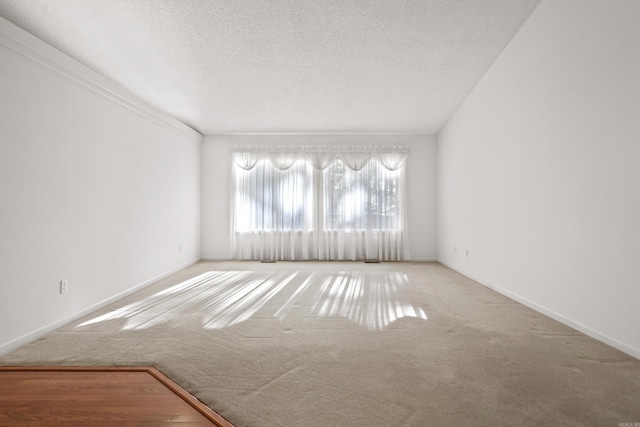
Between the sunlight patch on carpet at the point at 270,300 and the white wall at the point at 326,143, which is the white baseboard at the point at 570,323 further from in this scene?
the white wall at the point at 326,143

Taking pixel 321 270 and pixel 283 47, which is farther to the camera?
pixel 321 270

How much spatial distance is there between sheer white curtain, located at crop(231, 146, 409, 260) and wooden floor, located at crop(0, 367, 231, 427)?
4.82 metres

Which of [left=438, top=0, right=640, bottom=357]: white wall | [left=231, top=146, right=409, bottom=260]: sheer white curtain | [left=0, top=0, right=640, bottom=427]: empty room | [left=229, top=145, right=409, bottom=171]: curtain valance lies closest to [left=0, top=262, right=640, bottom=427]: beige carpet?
[left=0, top=0, right=640, bottom=427]: empty room

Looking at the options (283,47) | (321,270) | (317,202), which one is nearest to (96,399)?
(283,47)

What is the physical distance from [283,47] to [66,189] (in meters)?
2.64

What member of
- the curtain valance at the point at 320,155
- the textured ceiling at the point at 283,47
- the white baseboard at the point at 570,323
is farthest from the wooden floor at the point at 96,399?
the curtain valance at the point at 320,155

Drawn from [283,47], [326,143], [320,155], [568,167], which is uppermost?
[283,47]

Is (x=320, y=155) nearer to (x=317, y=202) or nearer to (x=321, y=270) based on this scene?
(x=317, y=202)

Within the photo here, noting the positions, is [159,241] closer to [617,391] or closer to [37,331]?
[37,331]

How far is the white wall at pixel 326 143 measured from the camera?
6852mm

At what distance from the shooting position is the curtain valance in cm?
682

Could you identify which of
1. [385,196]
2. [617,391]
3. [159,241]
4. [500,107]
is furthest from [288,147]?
[617,391]

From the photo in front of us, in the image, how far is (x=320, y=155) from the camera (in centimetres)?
690

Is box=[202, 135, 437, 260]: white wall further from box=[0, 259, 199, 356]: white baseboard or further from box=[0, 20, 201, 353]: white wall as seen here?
box=[0, 259, 199, 356]: white baseboard
